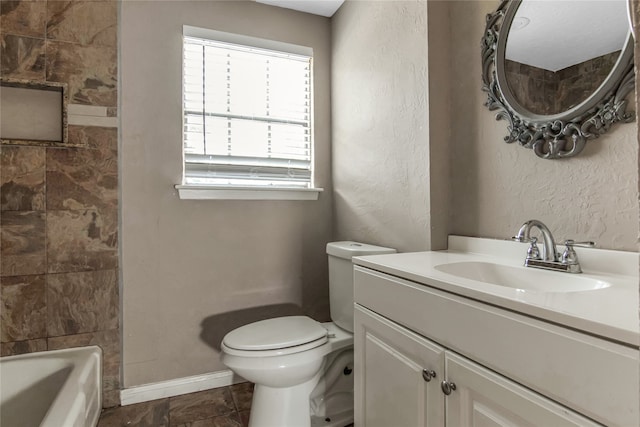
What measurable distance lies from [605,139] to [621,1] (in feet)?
1.23

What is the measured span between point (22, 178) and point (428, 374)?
6.48 feet

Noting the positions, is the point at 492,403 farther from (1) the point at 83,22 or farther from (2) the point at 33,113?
(1) the point at 83,22

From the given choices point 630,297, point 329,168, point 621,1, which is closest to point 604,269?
point 630,297

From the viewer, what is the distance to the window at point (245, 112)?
1.95m

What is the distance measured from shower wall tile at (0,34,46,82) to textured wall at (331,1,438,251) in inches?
62.4

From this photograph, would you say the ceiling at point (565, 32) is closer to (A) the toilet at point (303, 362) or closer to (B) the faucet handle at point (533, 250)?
(B) the faucet handle at point (533, 250)

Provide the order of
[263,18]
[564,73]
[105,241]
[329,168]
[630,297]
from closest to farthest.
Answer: [630,297], [564,73], [105,241], [263,18], [329,168]

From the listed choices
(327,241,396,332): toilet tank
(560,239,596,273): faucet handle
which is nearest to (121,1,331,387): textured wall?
(327,241,396,332): toilet tank

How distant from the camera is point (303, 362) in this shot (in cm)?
140

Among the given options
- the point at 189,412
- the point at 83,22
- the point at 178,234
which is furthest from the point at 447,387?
the point at 83,22

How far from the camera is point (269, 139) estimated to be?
2.13 m

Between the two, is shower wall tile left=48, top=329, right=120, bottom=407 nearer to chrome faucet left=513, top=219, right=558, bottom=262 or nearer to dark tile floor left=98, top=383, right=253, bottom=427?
dark tile floor left=98, top=383, right=253, bottom=427

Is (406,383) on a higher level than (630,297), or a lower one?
lower

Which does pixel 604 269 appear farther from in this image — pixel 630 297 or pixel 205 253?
pixel 205 253
